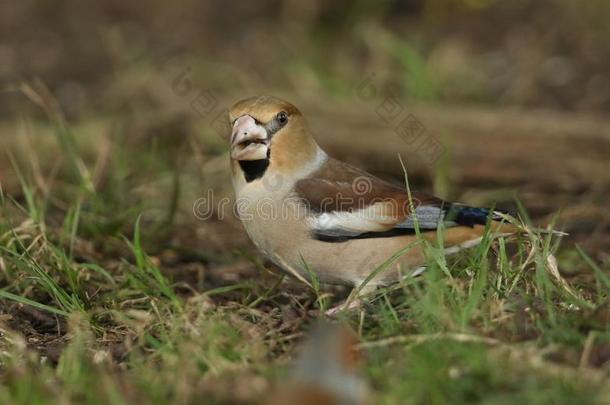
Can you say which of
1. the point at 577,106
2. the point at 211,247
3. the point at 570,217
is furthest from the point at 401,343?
the point at 577,106

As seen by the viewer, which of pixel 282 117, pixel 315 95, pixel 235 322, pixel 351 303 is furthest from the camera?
pixel 315 95

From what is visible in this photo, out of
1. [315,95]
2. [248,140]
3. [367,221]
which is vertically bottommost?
[367,221]

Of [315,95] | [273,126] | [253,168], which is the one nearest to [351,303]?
[253,168]

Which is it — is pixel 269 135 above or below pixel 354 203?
above

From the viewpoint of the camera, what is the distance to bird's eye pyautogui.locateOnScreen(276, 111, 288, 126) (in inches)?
167

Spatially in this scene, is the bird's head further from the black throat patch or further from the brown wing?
the brown wing

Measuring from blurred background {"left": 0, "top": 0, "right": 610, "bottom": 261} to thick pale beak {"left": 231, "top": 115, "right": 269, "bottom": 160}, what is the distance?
90 cm

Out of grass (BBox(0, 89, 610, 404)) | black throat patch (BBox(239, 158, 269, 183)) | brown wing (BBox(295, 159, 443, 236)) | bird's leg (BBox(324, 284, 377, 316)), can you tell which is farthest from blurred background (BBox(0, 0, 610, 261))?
bird's leg (BBox(324, 284, 377, 316))

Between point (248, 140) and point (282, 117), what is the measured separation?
0.21 meters

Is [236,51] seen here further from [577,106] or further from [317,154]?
[317,154]

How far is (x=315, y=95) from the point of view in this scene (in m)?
7.40

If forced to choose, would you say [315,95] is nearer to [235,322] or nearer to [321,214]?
[321,214]

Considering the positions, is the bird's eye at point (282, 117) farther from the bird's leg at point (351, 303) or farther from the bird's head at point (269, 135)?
the bird's leg at point (351, 303)

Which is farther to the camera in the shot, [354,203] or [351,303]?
[354,203]
